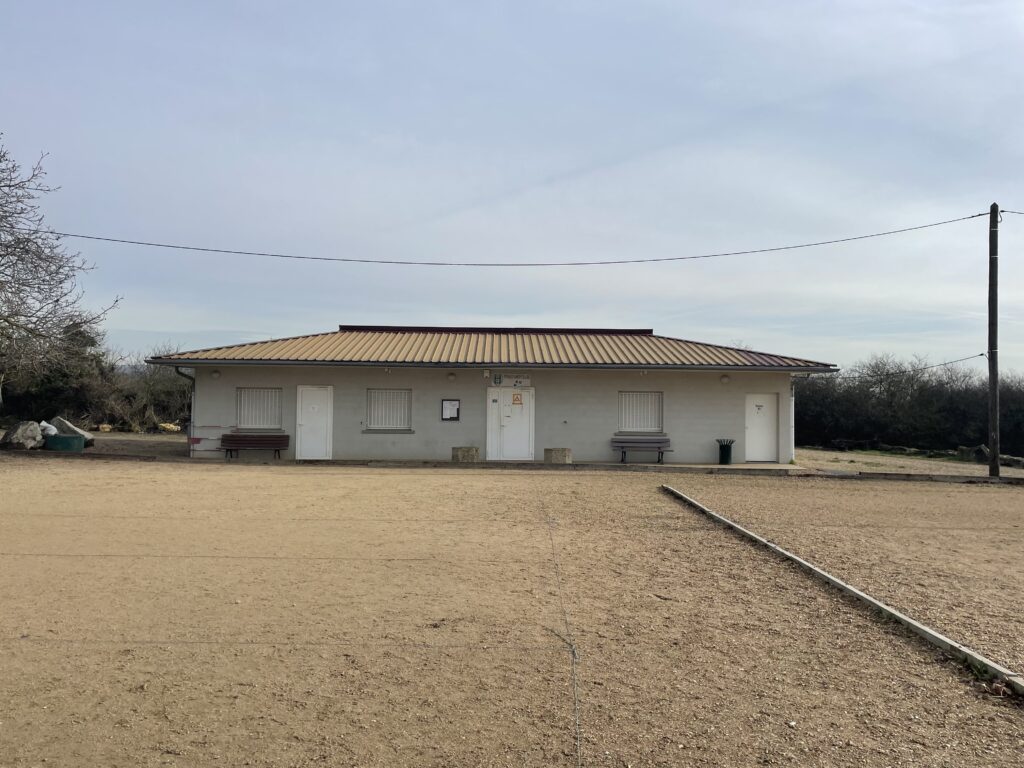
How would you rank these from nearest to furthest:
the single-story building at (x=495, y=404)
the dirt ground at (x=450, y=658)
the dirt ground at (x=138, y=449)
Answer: the dirt ground at (x=450, y=658) < the single-story building at (x=495, y=404) < the dirt ground at (x=138, y=449)

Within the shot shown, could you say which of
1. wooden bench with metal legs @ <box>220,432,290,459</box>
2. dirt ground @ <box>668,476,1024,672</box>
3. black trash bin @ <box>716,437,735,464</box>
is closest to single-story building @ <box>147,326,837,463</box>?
wooden bench with metal legs @ <box>220,432,290,459</box>

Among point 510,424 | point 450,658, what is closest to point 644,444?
point 510,424

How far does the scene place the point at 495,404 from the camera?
22.5 metres

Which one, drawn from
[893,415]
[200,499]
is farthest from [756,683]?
[893,415]

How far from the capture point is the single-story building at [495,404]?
22.1 m

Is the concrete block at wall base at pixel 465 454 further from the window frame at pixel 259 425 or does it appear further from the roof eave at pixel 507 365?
the window frame at pixel 259 425

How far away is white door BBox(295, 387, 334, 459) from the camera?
22188 mm

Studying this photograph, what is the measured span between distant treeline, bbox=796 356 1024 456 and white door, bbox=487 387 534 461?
18859 mm

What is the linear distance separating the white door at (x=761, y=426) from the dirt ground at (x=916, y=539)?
453 centimetres

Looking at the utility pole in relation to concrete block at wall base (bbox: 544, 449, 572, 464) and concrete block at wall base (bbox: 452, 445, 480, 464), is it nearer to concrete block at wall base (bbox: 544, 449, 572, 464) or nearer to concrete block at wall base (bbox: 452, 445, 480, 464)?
concrete block at wall base (bbox: 544, 449, 572, 464)

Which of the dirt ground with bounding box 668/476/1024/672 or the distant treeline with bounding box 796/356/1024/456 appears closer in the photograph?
the dirt ground with bounding box 668/476/1024/672

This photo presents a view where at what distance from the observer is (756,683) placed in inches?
185

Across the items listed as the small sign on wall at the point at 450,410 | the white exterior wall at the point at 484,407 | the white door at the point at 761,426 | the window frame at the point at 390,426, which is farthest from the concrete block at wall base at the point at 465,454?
the white door at the point at 761,426

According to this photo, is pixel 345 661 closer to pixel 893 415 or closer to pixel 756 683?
pixel 756 683
